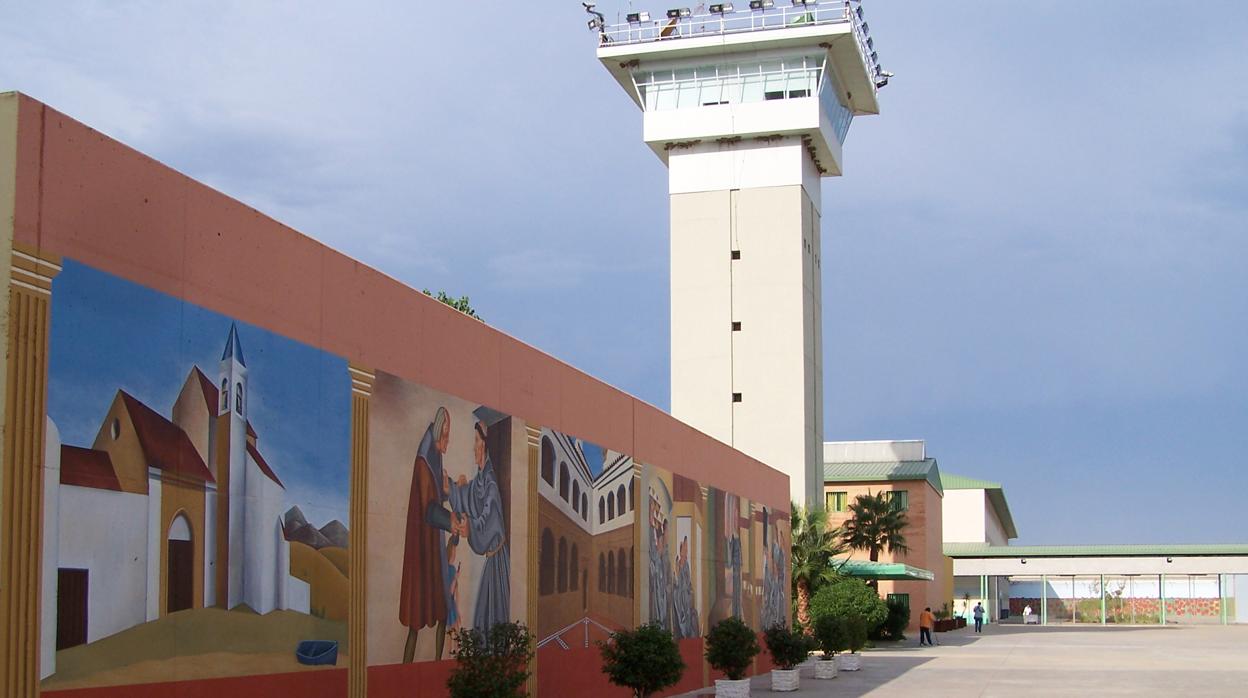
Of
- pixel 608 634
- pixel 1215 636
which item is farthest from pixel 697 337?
pixel 608 634

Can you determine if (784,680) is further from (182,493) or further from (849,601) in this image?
(849,601)

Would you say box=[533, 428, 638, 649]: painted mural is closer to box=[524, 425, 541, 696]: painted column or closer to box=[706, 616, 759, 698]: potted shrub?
box=[524, 425, 541, 696]: painted column

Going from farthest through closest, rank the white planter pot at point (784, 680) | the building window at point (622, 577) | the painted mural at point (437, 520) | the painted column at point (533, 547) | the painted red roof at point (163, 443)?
the white planter pot at point (784, 680) < the building window at point (622, 577) < the painted column at point (533, 547) < the painted mural at point (437, 520) < the painted red roof at point (163, 443)

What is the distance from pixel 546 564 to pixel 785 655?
11736mm

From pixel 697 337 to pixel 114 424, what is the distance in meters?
49.7

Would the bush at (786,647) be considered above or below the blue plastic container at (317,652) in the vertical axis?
below

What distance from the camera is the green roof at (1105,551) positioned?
88938 millimetres

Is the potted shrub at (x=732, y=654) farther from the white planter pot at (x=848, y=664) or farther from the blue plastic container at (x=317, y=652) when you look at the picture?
the blue plastic container at (x=317, y=652)

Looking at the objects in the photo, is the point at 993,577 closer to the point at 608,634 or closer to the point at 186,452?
the point at 608,634

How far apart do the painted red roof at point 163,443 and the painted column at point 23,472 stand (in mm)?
1113

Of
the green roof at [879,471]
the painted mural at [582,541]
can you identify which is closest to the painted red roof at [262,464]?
the painted mural at [582,541]

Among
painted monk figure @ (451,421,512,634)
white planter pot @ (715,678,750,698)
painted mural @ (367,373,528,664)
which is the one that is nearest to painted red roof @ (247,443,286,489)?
painted mural @ (367,373,528,664)

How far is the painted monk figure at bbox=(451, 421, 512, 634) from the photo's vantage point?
66.4 feet

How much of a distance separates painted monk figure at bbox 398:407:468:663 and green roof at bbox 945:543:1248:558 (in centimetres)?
8017
